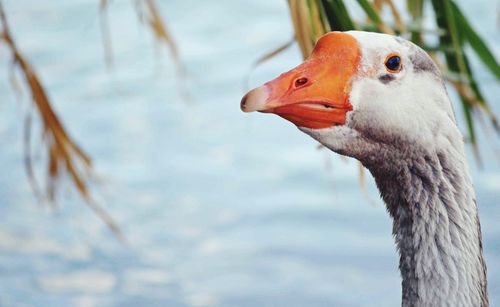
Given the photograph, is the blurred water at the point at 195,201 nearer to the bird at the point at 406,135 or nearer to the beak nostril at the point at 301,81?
the bird at the point at 406,135

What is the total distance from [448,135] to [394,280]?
8.37 ft

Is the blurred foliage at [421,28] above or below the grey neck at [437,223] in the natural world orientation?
above

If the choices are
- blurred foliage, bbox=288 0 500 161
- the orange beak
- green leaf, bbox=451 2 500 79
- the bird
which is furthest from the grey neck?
green leaf, bbox=451 2 500 79

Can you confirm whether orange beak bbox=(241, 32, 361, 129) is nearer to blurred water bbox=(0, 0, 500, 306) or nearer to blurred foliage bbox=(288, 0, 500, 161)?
blurred foliage bbox=(288, 0, 500, 161)

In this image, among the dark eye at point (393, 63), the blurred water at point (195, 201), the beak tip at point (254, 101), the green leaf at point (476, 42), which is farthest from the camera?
the blurred water at point (195, 201)

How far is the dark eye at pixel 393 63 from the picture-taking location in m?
1.97

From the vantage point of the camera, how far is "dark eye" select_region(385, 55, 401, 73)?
197cm

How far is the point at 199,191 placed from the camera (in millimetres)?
5305

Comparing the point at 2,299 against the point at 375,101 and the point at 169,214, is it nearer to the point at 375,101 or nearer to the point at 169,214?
the point at 169,214

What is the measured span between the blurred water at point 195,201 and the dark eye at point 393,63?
240 cm

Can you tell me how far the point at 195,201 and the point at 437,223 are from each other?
10.7 feet

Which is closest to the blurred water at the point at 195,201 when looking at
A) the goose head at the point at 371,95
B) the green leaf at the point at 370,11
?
the green leaf at the point at 370,11

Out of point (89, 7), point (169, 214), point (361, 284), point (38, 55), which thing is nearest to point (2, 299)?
point (169, 214)

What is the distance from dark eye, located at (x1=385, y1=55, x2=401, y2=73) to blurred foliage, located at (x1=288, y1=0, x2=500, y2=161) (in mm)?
365
